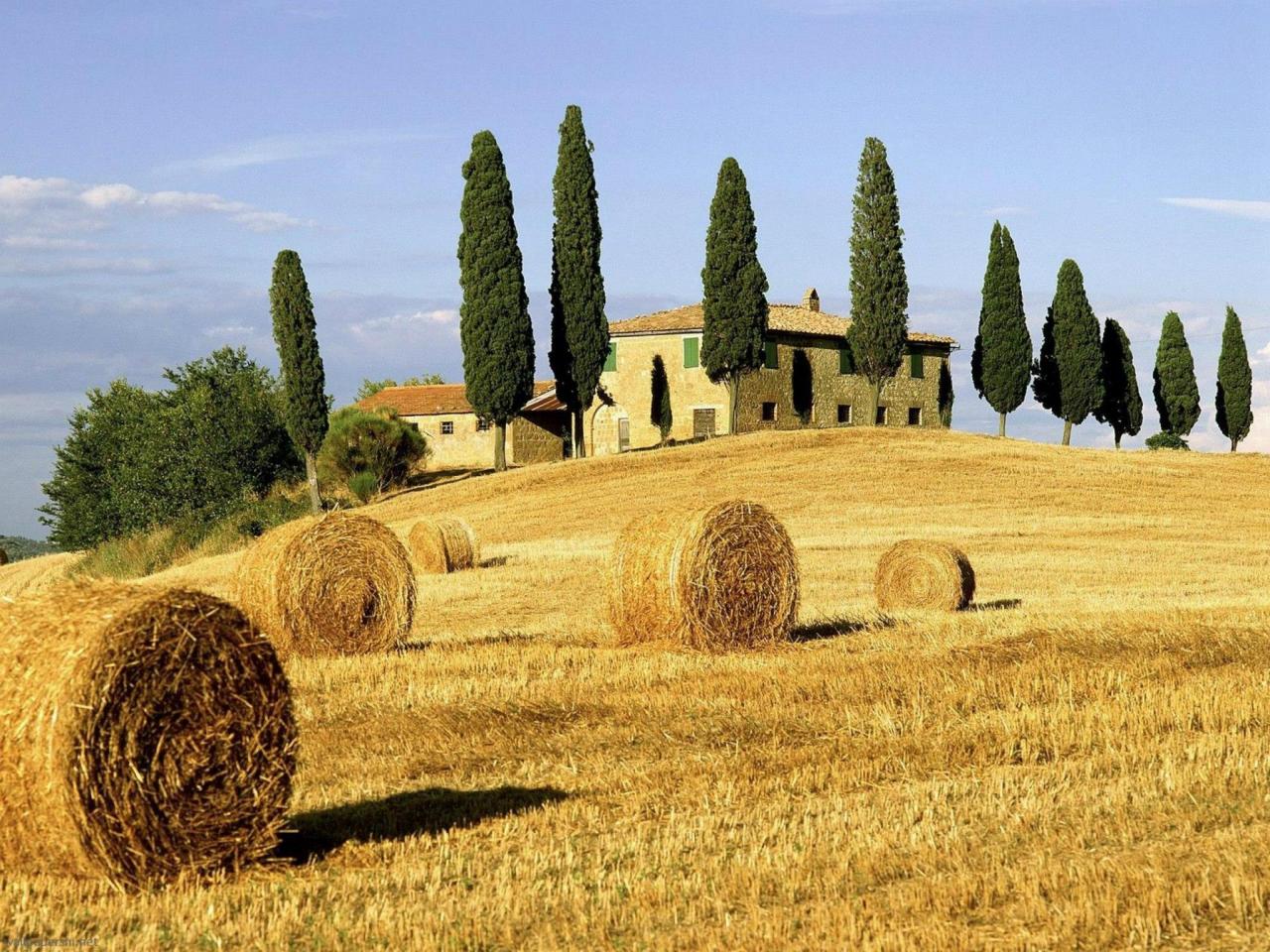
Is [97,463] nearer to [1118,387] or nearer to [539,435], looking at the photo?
[539,435]

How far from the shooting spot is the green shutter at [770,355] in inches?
2432

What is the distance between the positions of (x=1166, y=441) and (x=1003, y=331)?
14.9 metres

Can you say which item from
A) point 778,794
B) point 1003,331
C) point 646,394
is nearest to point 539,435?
point 646,394

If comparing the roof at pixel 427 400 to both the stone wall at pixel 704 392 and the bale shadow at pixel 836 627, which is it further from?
the bale shadow at pixel 836 627

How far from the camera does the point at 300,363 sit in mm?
51156

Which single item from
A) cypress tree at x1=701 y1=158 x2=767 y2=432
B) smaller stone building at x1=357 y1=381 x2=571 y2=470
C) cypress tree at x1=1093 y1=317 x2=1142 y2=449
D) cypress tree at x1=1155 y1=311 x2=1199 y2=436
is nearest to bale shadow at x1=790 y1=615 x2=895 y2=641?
cypress tree at x1=701 y1=158 x2=767 y2=432

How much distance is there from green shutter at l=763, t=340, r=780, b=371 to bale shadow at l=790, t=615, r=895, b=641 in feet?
140

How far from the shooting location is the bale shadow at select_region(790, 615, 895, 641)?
17.8m

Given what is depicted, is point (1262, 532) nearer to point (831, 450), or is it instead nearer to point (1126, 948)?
point (831, 450)

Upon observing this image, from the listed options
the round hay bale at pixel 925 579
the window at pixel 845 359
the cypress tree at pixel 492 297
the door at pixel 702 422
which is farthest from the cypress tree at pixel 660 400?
the round hay bale at pixel 925 579

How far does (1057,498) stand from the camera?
42.6m

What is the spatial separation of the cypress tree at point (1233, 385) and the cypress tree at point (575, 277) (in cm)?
3526

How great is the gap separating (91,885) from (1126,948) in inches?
190

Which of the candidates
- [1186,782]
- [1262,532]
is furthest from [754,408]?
[1186,782]
